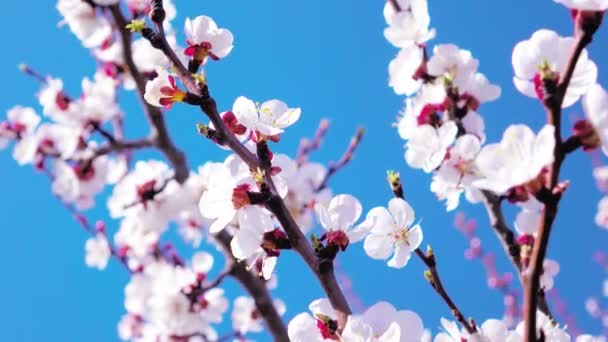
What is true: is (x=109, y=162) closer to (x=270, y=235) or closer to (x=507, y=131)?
(x=270, y=235)

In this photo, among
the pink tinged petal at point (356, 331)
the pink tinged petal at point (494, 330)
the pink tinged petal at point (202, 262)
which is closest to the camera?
the pink tinged petal at point (356, 331)

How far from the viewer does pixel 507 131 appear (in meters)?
0.96

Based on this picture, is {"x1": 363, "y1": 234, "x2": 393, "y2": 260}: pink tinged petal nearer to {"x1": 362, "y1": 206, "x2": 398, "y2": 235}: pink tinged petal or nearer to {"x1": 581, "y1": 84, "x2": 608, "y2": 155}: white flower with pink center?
{"x1": 362, "y1": 206, "x2": 398, "y2": 235}: pink tinged petal

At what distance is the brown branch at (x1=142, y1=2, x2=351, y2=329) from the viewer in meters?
1.15

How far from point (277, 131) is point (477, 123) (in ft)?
3.74

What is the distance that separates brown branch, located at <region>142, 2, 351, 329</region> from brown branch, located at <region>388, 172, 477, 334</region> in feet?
1.01

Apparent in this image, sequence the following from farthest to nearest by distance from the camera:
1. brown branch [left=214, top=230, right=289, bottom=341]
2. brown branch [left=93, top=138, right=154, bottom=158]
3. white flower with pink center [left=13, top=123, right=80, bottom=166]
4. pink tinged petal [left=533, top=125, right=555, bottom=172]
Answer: white flower with pink center [left=13, top=123, right=80, bottom=166] < brown branch [left=93, top=138, right=154, bottom=158] < brown branch [left=214, top=230, right=289, bottom=341] < pink tinged petal [left=533, top=125, right=555, bottom=172]

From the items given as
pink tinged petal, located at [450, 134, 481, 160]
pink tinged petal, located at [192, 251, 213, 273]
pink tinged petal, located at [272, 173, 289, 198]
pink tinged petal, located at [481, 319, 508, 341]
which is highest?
pink tinged petal, located at [192, 251, 213, 273]

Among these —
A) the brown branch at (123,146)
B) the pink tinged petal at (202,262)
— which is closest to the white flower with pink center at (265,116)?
the brown branch at (123,146)

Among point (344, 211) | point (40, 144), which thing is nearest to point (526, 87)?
point (344, 211)

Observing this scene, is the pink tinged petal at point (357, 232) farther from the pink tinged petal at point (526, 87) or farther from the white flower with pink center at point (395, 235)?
the pink tinged petal at point (526, 87)

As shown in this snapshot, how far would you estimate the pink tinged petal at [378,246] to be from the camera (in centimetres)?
154

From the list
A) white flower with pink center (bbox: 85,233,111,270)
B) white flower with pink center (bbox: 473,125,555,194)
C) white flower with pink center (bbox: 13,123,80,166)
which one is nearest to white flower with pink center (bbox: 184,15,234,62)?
white flower with pink center (bbox: 473,125,555,194)

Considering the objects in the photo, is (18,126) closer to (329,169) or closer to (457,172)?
(329,169)
